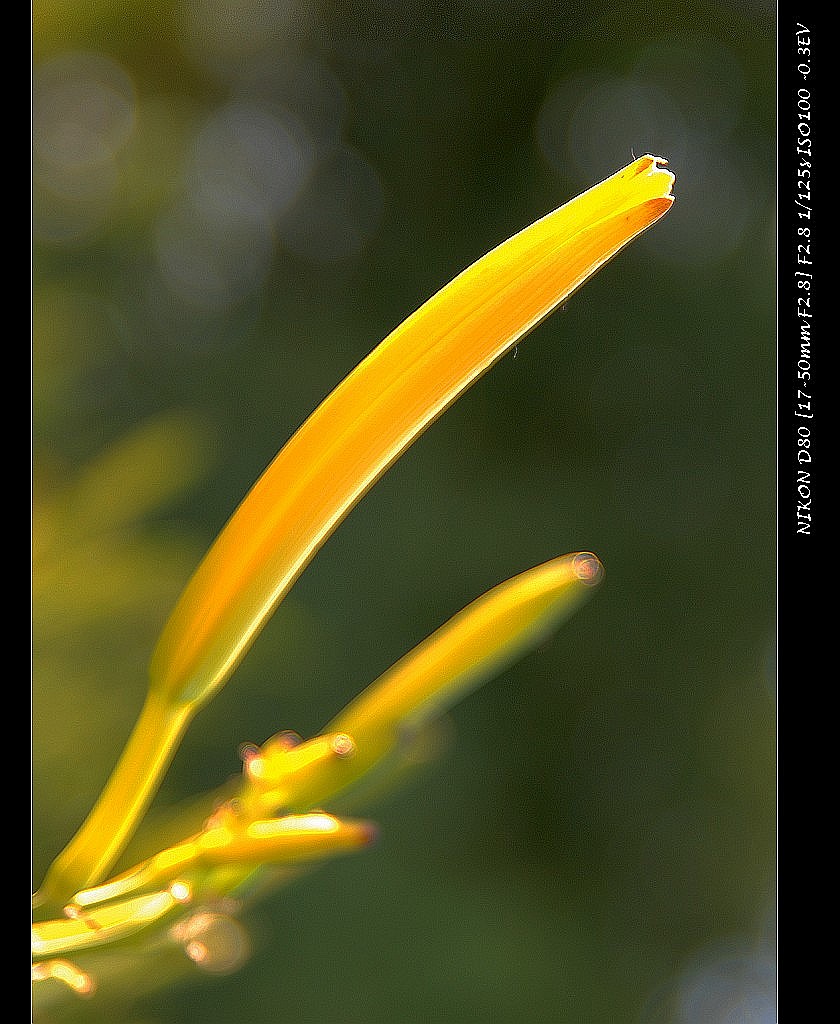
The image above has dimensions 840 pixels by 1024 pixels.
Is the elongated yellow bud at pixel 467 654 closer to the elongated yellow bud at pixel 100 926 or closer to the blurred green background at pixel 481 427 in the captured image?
the elongated yellow bud at pixel 100 926

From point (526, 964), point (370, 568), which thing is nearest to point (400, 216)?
point (370, 568)

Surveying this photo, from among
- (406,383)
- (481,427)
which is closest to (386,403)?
(406,383)

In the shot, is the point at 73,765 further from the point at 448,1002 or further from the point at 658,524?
the point at 658,524

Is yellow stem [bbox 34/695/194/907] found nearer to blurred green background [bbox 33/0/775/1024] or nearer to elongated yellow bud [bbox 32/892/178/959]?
elongated yellow bud [bbox 32/892/178/959]

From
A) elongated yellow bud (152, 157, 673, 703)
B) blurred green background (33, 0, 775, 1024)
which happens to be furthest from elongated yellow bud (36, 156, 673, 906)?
blurred green background (33, 0, 775, 1024)

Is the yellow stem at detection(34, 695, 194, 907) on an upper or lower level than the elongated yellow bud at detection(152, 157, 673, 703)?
lower

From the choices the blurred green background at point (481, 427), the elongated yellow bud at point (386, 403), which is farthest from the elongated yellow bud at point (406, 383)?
the blurred green background at point (481, 427)
